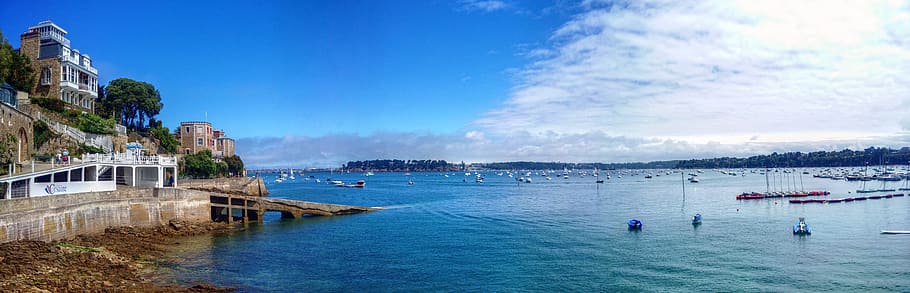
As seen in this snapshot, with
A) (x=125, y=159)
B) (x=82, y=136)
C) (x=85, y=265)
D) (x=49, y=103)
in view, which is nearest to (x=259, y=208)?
(x=125, y=159)

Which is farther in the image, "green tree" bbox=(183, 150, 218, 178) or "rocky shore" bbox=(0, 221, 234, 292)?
"green tree" bbox=(183, 150, 218, 178)

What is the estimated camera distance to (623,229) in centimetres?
4709

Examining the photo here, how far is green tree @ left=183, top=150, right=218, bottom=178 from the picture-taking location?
71812mm

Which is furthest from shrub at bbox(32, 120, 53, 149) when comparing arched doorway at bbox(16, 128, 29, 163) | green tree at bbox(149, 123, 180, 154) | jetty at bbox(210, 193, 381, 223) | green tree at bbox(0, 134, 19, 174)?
green tree at bbox(149, 123, 180, 154)

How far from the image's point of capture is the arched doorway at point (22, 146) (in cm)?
3672

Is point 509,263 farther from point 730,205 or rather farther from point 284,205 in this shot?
point 730,205

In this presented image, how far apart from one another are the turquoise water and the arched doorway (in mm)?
13915

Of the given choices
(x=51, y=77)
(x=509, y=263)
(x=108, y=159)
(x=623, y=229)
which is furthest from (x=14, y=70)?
(x=623, y=229)

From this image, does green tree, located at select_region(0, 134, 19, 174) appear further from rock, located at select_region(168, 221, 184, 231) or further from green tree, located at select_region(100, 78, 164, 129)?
green tree, located at select_region(100, 78, 164, 129)

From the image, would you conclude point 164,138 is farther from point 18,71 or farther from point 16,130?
point 16,130

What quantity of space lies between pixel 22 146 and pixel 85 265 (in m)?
18.3

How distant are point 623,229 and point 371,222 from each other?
2365cm

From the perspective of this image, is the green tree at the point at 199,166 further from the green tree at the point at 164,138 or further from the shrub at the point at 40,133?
the shrub at the point at 40,133

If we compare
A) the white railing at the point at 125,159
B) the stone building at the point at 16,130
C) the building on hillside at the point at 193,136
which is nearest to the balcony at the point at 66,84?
the stone building at the point at 16,130
